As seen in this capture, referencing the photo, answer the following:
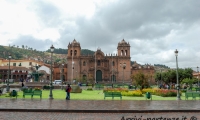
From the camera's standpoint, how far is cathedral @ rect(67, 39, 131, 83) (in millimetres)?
64562

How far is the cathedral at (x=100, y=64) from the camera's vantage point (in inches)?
2542

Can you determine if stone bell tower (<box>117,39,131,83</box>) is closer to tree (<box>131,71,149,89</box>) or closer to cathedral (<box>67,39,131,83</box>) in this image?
cathedral (<box>67,39,131,83</box>)

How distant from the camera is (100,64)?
65.6m

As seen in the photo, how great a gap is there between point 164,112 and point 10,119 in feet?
24.3

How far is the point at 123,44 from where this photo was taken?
65.4 m

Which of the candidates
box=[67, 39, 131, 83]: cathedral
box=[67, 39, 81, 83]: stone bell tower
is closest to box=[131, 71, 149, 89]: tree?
box=[67, 39, 131, 83]: cathedral

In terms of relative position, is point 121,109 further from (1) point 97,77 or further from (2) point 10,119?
(1) point 97,77

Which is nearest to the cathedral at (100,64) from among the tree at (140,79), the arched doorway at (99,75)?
the arched doorway at (99,75)

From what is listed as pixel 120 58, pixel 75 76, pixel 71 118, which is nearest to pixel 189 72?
pixel 120 58

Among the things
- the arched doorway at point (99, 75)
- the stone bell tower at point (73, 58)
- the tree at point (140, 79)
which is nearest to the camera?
the tree at point (140, 79)

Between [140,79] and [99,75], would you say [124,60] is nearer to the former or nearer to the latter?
[99,75]

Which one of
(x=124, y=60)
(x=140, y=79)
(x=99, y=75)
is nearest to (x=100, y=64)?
(x=99, y=75)

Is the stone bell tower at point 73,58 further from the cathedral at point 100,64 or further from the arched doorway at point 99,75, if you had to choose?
the arched doorway at point 99,75

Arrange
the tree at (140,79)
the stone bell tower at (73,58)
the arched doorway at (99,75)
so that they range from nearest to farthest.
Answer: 1. the tree at (140,79)
2. the stone bell tower at (73,58)
3. the arched doorway at (99,75)
